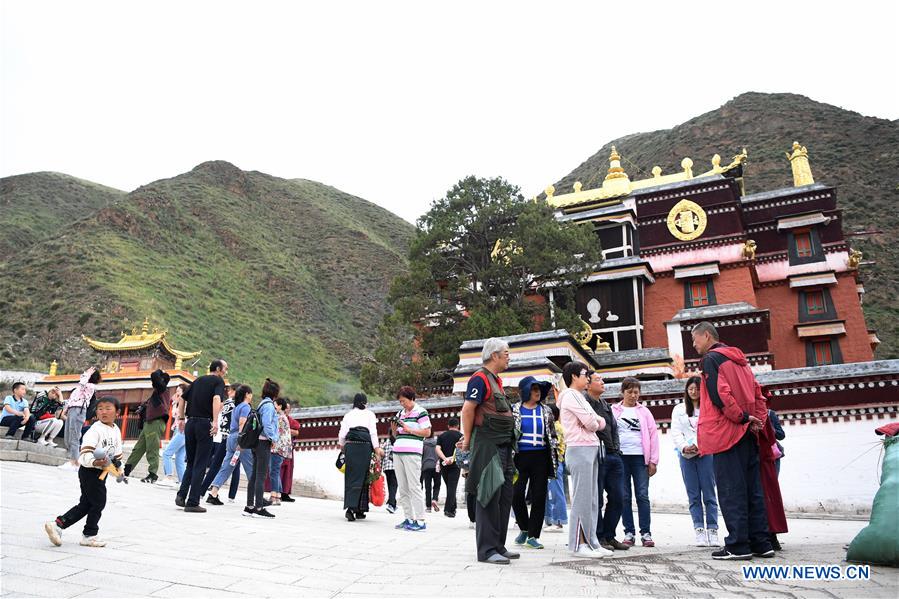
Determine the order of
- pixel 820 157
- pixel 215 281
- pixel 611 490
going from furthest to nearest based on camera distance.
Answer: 1. pixel 820 157
2. pixel 215 281
3. pixel 611 490

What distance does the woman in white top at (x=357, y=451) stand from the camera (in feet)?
30.2

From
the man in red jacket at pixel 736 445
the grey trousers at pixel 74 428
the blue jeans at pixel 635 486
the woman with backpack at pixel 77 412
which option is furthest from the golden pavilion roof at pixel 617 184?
the man in red jacket at pixel 736 445

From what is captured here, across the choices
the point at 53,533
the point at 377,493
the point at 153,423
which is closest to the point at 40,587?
the point at 53,533

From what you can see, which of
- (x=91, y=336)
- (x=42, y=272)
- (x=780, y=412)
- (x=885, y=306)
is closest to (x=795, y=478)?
(x=780, y=412)

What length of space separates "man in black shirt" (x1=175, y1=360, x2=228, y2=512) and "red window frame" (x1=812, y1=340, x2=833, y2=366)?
26.3 m

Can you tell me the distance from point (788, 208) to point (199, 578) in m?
31.2

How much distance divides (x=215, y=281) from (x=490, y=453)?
56425 mm

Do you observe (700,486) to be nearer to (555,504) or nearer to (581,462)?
(581,462)

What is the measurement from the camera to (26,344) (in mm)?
43000

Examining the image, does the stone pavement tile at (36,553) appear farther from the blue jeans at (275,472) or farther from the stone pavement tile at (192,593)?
the blue jeans at (275,472)

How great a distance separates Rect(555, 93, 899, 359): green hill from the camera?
53.2 m

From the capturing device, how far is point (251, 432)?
8867 mm

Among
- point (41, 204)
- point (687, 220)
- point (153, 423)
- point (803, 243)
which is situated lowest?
point (153, 423)

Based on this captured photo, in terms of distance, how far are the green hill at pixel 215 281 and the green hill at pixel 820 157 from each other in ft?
117
